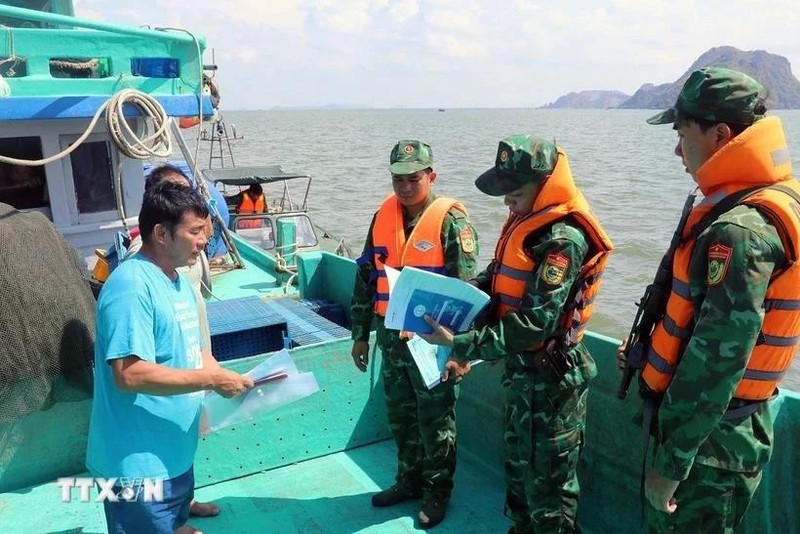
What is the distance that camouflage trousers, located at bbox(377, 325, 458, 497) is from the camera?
3.18 m

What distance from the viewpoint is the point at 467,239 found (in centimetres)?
311

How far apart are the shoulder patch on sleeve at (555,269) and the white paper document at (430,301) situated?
24 centimetres

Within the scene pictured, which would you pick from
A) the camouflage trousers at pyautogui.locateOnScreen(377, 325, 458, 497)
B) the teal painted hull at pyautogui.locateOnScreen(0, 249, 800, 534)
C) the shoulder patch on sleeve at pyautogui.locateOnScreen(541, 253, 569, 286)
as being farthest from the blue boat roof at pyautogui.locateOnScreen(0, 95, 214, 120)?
the shoulder patch on sleeve at pyautogui.locateOnScreen(541, 253, 569, 286)

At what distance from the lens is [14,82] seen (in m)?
4.80

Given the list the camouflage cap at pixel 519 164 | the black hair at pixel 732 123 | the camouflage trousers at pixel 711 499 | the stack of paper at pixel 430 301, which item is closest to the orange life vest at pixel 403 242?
the stack of paper at pixel 430 301

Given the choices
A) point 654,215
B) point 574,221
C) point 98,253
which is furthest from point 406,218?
point 654,215

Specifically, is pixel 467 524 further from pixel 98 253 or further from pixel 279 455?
pixel 98 253

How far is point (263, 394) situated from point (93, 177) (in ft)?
12.0

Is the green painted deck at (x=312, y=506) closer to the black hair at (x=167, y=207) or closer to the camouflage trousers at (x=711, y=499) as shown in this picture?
the camouflage trousers at (x=711, y=499)

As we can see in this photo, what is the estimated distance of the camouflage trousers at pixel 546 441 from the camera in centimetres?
261

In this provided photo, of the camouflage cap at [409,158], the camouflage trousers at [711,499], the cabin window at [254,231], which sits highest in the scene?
the camouflage cap at [409,158]

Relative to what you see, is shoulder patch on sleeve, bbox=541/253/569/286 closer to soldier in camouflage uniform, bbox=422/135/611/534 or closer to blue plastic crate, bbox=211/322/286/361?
soldier in camouflage uniform, bbox=422/135/611/534

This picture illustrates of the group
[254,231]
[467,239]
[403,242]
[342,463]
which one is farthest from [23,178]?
[254,231]

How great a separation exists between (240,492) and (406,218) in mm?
1684
